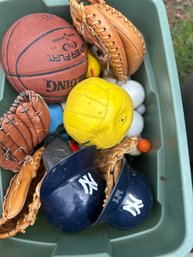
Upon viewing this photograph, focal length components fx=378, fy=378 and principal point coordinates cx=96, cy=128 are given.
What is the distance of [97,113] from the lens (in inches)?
42.1

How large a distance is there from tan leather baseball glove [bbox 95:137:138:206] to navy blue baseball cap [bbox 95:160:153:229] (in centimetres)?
3

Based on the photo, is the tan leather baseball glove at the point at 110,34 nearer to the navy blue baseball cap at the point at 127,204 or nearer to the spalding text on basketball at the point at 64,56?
the spalding text on basketball at the point at 64,56

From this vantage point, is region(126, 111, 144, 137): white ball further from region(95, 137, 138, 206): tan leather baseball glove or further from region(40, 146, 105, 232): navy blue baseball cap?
region(40, 146, 105, 232): navy blue baseball cap

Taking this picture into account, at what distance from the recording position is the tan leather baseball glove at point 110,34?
3.63ft

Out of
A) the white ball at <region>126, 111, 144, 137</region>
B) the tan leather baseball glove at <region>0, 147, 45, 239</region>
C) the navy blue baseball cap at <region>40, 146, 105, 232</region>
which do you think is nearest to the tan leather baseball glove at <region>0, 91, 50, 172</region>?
the tan leather baseball glove at <region>0, 147, 45, 239</region>

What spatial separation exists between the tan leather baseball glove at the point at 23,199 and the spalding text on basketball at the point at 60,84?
0.20 m

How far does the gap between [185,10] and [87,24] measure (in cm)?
85

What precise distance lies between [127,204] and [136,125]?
1.00 feet

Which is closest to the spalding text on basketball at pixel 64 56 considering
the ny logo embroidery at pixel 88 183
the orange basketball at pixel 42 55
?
the orange basketball at pixel 42 55

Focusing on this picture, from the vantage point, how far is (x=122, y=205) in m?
1.08

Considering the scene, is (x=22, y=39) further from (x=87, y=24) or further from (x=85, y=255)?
(x=85, y=255)

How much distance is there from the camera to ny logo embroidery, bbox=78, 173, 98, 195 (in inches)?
41.6

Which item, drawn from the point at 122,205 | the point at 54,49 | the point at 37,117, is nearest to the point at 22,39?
the point at 54,49

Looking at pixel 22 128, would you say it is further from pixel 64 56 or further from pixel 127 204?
pixel 127 204
